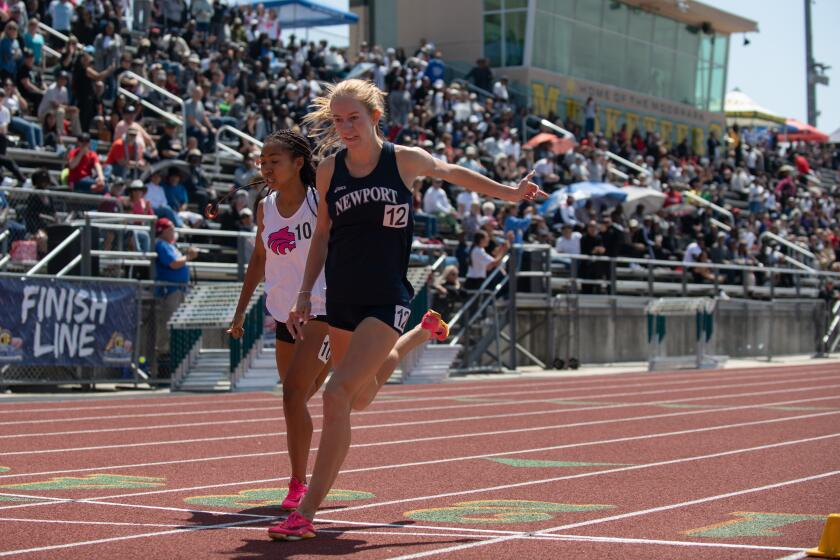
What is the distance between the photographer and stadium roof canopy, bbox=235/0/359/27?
3834 centimetres

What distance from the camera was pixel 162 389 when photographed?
1730cm

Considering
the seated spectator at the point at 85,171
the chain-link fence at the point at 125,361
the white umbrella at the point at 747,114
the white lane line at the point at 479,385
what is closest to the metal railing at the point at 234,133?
the seated spectator at the point at 85,171

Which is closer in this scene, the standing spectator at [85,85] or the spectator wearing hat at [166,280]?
the spectator wearing hat at [166,280]

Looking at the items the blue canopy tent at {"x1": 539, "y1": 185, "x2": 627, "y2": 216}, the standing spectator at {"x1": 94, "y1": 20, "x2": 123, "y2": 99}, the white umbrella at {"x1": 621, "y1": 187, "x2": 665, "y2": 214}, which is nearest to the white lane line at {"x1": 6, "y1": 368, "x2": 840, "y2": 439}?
the blue canopy tent at {"x1": 539, "y1": 185, "x2": 627, "y2": 216}

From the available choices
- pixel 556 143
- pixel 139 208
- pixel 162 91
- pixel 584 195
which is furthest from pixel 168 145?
pixel 556 143

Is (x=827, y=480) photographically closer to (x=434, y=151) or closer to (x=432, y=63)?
(x=434, y=151)

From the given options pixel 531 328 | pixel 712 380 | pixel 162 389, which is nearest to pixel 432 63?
pixel 531 328

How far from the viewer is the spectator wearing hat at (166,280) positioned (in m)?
17.3

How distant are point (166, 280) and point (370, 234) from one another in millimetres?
11424

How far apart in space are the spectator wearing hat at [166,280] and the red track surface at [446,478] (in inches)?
77.0

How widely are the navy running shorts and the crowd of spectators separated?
1054cm

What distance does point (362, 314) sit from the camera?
6.40m

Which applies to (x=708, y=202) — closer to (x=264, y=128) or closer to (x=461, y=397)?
(x=264, y=128)

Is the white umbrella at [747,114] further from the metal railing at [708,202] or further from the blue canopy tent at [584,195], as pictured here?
the blue canopy tent at [584,195]
